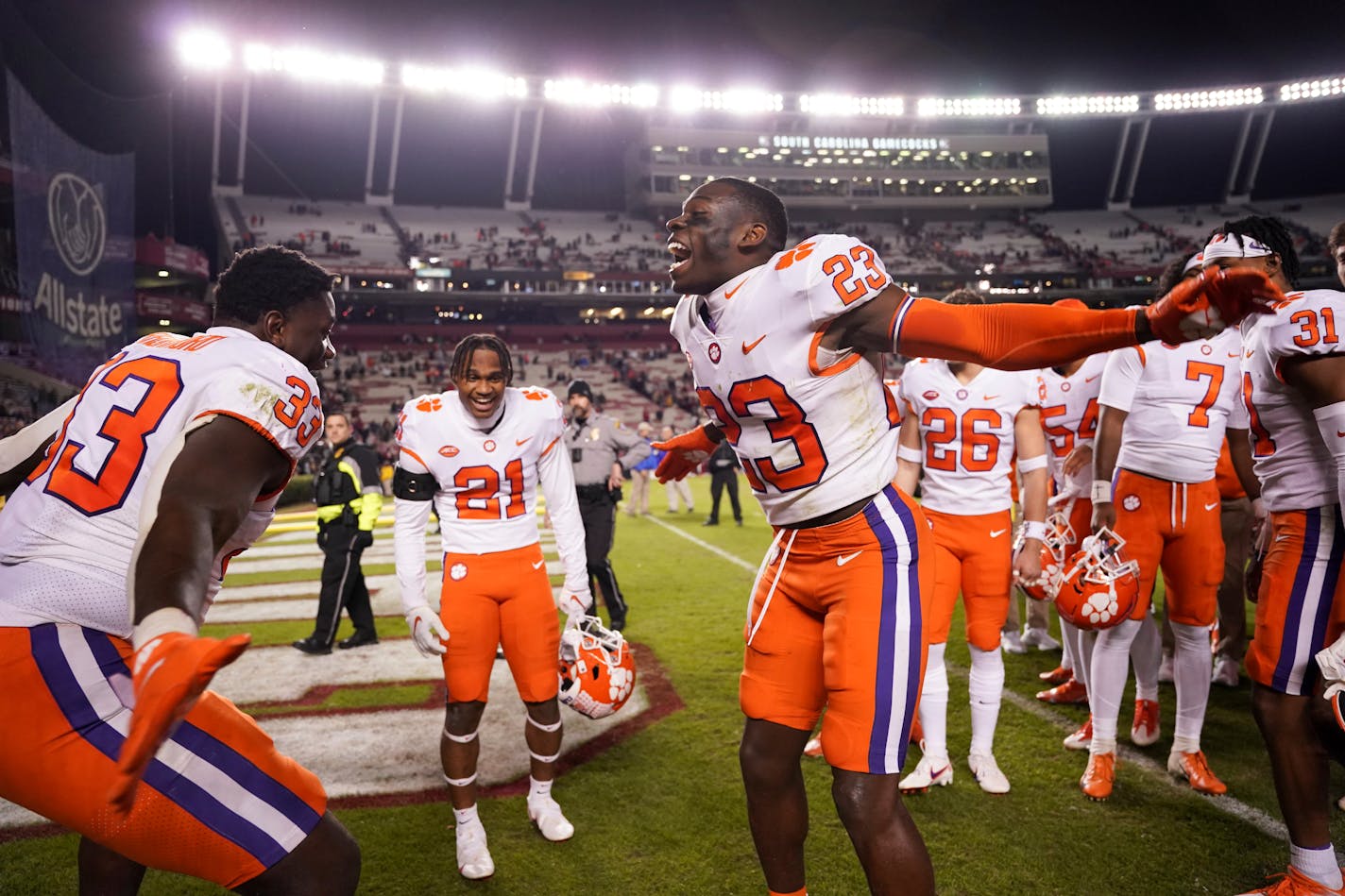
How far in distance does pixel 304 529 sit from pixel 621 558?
728 cm

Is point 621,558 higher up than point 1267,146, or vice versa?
point 1267,146

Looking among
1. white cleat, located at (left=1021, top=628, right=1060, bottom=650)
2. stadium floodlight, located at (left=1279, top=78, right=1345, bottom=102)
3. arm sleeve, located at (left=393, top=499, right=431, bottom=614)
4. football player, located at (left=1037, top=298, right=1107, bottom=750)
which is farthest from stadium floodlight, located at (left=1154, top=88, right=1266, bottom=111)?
arm sleeve, located at (left=393, top=499, right=431, bottom=614)

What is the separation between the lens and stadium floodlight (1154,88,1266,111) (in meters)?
44.7

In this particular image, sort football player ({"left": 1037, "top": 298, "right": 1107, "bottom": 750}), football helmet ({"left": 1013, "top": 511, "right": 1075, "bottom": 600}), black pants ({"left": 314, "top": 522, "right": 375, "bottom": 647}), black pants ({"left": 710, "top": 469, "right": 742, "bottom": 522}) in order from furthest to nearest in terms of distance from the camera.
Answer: black pants ({"left": 710, "top": 469, "right": 742, "bottom": 522}) → black pants ({"left": 314, "top": 522, "right": 375, "bottom": 647}) → football player ({"left": 1037, "top": 298, "right": 1107, "bottom": 750}) → football helmet ({"left": 1013, "top": 511, "right": 1075, "bottom": 600})

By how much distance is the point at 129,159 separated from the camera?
2259 cm

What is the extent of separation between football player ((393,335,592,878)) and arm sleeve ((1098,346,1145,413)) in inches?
114

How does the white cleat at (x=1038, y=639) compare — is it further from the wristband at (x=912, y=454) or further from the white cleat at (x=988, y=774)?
the wristband at (x=912, y=454)

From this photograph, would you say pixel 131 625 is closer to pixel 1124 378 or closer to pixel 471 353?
pixel 471 353

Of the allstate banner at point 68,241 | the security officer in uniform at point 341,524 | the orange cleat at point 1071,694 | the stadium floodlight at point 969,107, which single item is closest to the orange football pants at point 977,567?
the orange cleat at point 1071,694

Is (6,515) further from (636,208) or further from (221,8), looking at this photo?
(636,208)

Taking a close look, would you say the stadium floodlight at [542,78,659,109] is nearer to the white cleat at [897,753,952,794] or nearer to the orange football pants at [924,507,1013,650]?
the orange football pants at [924,507,1013,650]

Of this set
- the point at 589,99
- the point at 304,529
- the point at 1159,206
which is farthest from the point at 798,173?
the point at 304,529

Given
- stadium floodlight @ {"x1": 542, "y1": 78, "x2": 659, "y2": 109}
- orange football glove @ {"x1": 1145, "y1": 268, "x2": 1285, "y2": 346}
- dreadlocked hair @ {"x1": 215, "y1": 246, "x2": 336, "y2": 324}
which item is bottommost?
dreadlocked hair @ {"x1": 215, "y1": 246, "x2": 336, "y2": 324}

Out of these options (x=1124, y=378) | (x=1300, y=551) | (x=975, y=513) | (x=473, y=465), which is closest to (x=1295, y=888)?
(x=1300, y=551)
